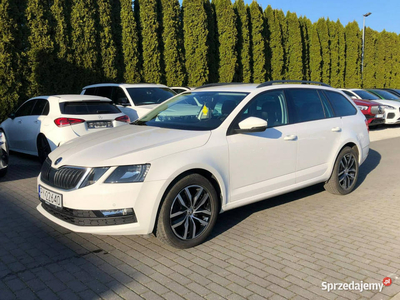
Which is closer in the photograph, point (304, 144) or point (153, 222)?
point (153, 222)

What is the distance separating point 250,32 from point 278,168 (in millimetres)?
17866

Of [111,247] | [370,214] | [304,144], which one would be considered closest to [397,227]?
[370,214]

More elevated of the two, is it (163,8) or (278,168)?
(163,8)

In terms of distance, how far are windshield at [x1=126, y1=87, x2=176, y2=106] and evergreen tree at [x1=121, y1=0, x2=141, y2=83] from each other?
5.37 meters

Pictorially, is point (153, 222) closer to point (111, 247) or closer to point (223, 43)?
point (111, 247)

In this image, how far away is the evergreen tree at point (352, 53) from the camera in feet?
94.2

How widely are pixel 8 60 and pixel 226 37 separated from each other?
11.2m


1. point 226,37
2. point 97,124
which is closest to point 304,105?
point 97,124

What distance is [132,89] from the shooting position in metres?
10.2

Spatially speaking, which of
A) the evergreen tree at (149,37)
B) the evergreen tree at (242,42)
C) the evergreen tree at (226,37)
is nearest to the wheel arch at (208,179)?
the evergreen tree at (149,37)

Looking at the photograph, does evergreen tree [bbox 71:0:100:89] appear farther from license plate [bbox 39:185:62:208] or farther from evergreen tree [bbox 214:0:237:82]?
license plate [bbox 39:185:62:208]

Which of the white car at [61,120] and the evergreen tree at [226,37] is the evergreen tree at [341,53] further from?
the white car at [61,120]

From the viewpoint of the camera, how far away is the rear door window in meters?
5.28

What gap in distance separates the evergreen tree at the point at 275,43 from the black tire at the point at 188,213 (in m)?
20.2
